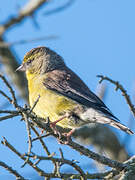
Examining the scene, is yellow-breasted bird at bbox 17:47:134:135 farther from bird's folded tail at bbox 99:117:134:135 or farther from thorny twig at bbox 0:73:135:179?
thorny twig at bbox 0:73:135:179

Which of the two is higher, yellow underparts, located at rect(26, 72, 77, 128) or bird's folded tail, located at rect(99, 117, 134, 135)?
yellow underparts, located at rect(26, 72, 77, 128)

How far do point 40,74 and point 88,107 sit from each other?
57.4 inches

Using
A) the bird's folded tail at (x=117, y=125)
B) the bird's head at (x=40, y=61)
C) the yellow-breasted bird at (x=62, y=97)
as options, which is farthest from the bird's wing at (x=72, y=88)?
the bird's head at (x=40, y=61)

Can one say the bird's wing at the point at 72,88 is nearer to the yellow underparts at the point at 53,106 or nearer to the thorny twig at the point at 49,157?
the yellow underparts at the point at 53,106

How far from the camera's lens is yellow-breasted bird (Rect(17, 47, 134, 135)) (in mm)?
5012

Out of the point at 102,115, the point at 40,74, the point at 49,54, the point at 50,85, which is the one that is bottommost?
the point at 102,115

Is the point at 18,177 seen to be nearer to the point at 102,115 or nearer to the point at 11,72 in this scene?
the point at 102,115

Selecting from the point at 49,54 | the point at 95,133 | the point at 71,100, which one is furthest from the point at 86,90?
the point at 95,133

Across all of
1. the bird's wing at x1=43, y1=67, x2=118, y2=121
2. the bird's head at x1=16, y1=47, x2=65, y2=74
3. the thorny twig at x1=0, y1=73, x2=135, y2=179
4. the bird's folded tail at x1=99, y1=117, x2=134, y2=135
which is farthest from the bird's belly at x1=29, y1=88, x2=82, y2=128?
the thorny twig at x1=0, y1=73, x2=135, y2=179

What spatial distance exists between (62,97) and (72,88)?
0.94ft

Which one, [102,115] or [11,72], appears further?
[11,72]

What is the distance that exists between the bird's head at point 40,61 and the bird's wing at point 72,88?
0.25 metres

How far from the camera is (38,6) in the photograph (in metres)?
6.57

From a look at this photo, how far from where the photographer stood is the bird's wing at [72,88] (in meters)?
5.17
